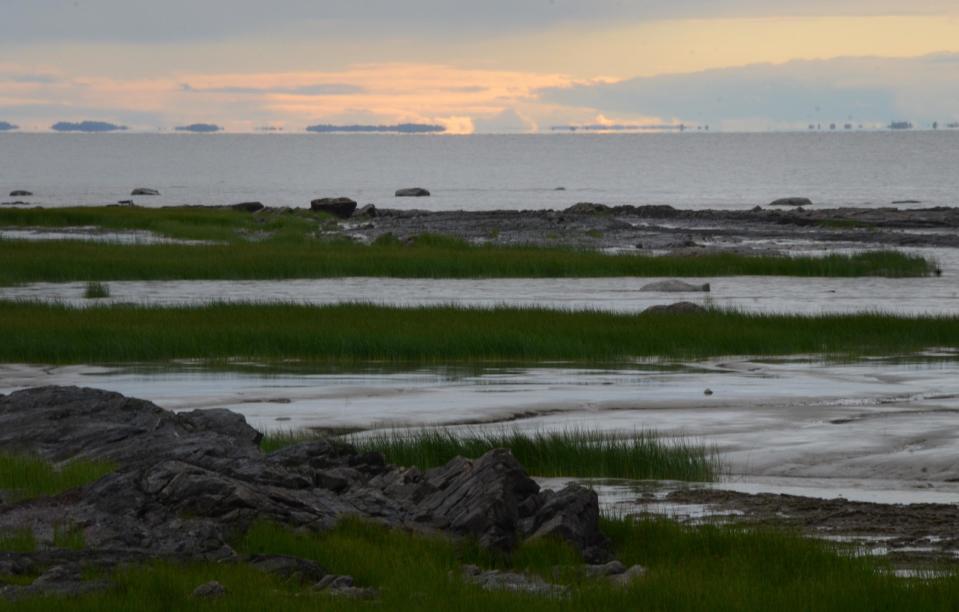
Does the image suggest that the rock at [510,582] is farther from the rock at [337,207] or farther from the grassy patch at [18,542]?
the rock at [337,207]

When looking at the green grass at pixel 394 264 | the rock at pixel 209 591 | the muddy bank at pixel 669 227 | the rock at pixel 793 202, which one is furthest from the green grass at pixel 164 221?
the rock at pixel 209 591

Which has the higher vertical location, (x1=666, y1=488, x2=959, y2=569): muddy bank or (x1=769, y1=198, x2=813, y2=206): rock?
(x1=769, y1=198, x2=813, y2=206): rock

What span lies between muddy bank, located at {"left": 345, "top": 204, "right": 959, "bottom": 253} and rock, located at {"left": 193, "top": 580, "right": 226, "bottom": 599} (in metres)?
46.0

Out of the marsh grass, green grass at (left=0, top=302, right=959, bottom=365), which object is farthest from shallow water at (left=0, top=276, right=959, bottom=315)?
green grass at (left=0, top=302, right=959, bottom=365)

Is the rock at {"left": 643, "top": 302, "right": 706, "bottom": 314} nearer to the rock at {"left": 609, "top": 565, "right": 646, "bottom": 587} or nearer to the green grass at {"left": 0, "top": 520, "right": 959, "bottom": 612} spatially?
the green grass at {"left": 0, "top": 520, "right": 959, "bottom": 612}

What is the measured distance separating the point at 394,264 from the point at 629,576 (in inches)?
1385

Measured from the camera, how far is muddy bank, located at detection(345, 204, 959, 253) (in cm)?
6112

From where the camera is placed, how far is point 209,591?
9383mm

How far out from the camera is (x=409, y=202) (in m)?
114

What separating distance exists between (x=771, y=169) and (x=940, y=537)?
176 meters

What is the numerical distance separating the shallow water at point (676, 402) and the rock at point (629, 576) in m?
4.99

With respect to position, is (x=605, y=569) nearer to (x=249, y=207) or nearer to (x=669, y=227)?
(x=669, y=227)

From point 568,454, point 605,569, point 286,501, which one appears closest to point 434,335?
point 568,454

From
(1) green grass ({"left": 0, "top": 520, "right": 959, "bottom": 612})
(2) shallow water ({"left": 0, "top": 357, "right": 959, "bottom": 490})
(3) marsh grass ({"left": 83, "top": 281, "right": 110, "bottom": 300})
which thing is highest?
(3) marsh grass ({"left": 83, "top": 281, "right": 110, "bottom": 300})
